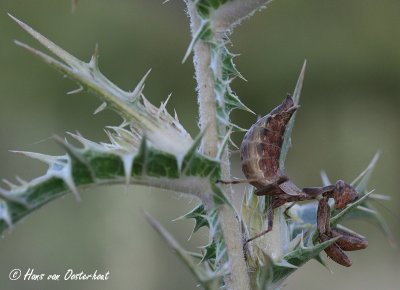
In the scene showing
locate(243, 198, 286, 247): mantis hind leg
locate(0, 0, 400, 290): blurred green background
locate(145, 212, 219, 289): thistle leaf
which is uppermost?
locate(0, 0, 400, 290): blurred green background

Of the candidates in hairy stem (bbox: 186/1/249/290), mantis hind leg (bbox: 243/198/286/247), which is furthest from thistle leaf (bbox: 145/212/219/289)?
mantis hind leg (bbox: 243/198/286/247)

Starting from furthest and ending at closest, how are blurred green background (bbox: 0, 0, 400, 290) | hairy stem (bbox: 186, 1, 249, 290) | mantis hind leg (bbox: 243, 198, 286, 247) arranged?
blurred green background (bbox: 0, 0, 400, 290), mantis hind leg (bbox: 243, 198, 286, 247), hairy stem (bbox: 186, 1, 249, 290)

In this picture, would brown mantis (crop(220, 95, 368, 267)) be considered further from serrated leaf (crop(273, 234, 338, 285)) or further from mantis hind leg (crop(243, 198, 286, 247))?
serrated leaf (crop(273, 234, 338, 285))

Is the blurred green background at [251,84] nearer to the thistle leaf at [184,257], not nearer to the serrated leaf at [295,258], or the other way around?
the serrated leaf at [295,258]

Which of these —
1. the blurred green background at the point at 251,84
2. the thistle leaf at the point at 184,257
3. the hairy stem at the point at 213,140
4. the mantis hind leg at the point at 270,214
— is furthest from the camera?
the blurred green background at the point at 251,84

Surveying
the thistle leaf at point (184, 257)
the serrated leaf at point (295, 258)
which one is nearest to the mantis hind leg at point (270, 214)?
the serrated leaf at point (295, 258)

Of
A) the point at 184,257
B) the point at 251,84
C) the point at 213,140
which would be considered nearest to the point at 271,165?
the point at 213,140

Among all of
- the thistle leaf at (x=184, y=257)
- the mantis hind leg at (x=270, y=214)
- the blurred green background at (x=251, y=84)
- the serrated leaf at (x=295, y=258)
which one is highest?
the blurred green background at (x=251, y=84)
